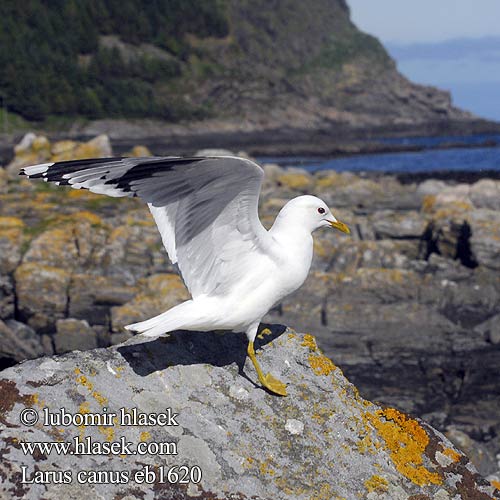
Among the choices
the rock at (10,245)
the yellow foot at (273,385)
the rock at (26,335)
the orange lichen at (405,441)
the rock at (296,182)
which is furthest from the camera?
the rock at (296,182)

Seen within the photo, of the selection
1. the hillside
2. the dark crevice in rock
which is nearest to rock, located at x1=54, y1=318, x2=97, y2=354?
the dark crevice in rock

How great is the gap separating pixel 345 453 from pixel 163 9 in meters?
133

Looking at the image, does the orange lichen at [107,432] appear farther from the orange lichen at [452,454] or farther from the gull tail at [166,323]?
the orange lichen at [452,454]

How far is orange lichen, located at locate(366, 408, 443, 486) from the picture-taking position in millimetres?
5109

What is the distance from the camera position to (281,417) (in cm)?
518

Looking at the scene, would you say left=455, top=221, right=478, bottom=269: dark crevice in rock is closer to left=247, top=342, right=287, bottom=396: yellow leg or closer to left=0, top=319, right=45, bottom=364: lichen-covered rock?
left=0, top=319, right=45, bottom=364: lichen-covered rock

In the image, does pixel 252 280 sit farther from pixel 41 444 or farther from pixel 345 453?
pixel 41 444

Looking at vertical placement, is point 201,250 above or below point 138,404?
above

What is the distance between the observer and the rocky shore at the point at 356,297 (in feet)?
44.9

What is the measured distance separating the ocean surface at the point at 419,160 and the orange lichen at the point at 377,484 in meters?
54.1

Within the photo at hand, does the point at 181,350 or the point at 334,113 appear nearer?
the point at 181,350

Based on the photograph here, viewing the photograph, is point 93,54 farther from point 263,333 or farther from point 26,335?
point 263,333

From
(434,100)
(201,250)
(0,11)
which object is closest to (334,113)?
(434,100)

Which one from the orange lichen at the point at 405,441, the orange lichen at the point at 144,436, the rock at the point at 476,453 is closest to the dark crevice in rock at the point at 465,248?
the rock at the point at 476,453
